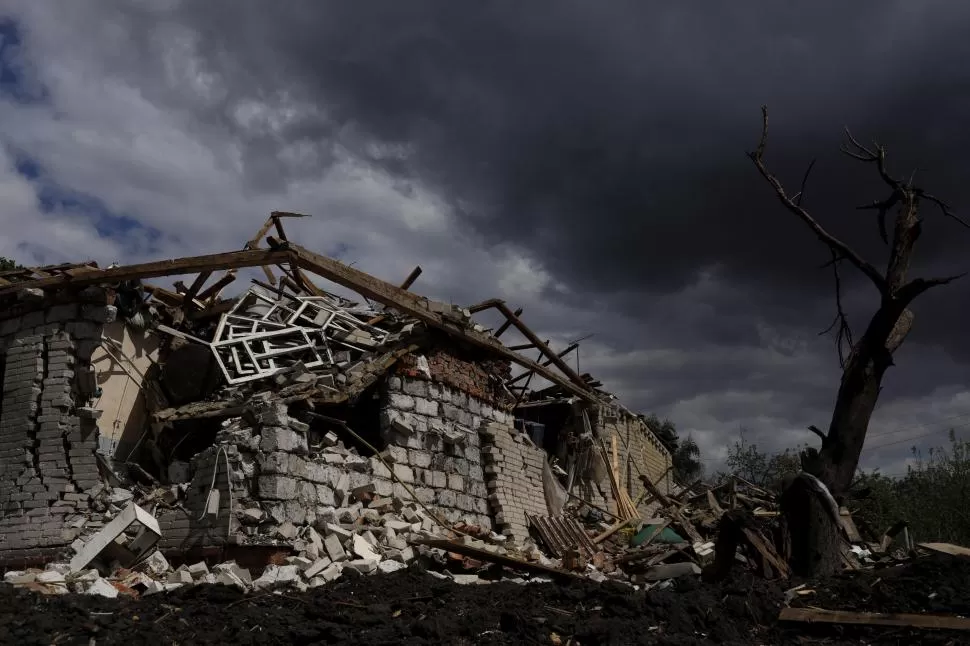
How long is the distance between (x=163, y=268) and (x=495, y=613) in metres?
6.85

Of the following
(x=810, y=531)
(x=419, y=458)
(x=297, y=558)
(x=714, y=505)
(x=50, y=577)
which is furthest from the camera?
(x=714, y=505)

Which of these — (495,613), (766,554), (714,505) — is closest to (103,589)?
(495,613)

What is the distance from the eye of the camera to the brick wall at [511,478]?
41.0 ft

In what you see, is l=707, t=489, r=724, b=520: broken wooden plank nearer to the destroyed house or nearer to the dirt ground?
the destroyed house

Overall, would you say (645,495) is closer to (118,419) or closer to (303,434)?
(303,434)

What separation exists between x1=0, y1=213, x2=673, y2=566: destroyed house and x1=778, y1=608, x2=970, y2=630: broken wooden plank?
5317 mm

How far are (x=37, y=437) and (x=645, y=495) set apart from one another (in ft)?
40.8

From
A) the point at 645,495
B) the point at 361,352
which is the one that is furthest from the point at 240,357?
the point at 645,495

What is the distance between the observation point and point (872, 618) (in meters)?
6.14

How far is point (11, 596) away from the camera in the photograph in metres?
7.01

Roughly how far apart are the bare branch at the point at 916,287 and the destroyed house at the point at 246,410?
21.2ft

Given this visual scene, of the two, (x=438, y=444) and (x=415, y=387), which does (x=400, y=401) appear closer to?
(x=415, y=387)

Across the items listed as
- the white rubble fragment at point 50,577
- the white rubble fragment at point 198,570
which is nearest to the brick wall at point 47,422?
the white rubble fragment at point 50,577

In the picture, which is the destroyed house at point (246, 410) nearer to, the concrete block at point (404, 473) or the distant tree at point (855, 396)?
the concrete block at point (404, 473)
